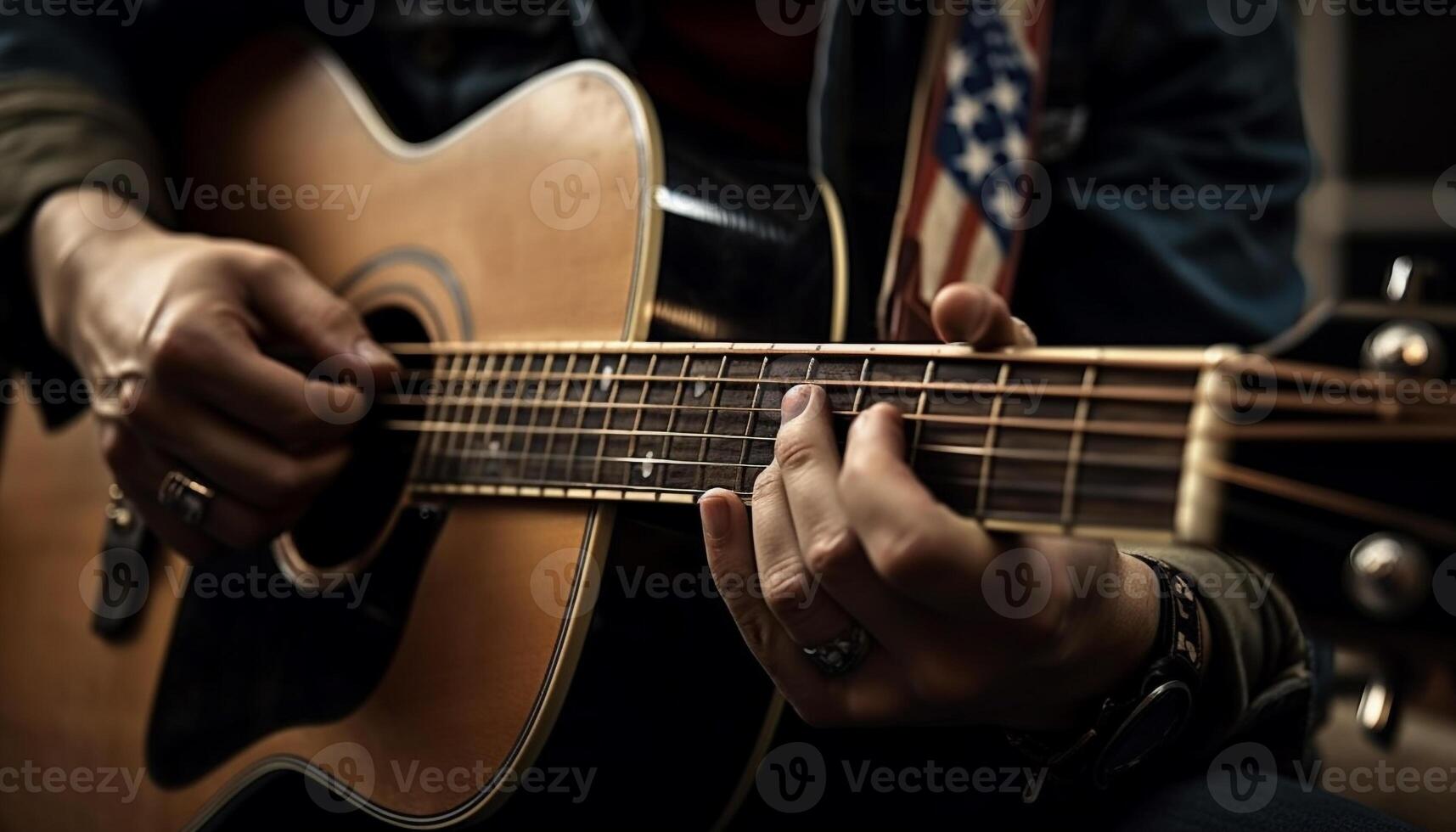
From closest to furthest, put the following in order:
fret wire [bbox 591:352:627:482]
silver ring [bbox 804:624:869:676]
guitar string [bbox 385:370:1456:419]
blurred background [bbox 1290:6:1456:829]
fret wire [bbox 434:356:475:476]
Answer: guitar string [bbox 385:370:1456:419] < silver ring [bbox 804:624:869:676] < fret wire [bbox 591:352:627:482] < fret wire [bbox 434:356:475:476] < blurred background [bbox 1290:6:1456:829]

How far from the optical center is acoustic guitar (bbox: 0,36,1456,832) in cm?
40

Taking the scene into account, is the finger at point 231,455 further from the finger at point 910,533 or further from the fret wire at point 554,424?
the finger at point 910,533

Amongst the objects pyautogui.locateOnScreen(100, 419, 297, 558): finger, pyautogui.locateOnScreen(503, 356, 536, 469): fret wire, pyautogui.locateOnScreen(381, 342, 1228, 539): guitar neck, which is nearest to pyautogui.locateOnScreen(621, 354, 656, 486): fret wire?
pyautogui.locateOnScreen(381, 342, 1228, 539): guitar neck

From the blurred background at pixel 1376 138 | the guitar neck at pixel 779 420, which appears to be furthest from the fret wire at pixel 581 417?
the blurred background at pixel 1376 138

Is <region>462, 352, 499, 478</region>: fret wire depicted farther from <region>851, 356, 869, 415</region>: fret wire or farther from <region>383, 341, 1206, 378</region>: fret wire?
<region>851, 356, 869, 415</region>: fret wire

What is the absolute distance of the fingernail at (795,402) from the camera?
48 cm

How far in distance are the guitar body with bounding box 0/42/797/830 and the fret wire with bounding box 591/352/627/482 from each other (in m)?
0.02

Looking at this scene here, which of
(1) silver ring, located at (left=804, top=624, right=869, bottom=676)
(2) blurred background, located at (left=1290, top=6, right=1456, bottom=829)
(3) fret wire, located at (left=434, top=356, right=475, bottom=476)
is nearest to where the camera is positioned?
(1) silver ring, located at (left=804, top=624, right=869, bottom=676)

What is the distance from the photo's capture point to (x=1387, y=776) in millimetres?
824

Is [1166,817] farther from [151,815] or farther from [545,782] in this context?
[151,815]

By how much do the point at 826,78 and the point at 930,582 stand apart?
1.87ft

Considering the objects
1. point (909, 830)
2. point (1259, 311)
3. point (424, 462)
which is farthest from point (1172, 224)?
point (424, 462)

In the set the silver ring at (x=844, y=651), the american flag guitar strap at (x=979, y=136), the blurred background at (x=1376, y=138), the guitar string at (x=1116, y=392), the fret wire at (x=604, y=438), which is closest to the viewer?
the guitar string at (x=1116, y=392)

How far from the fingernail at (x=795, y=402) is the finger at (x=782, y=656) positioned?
5 cm
